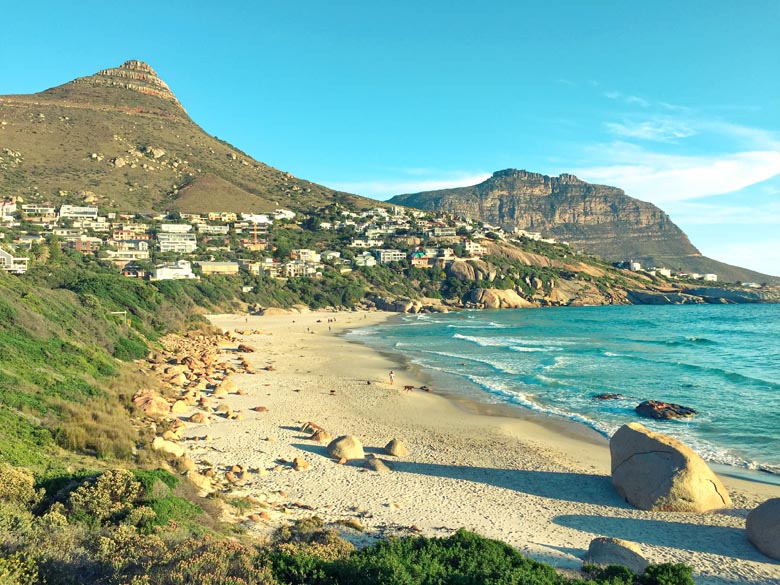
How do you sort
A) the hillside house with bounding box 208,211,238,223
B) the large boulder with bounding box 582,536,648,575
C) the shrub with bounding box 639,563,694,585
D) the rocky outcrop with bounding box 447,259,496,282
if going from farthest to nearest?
1. the hillside house with bounding box 208,211,238,223
2. the rocky outcrop with bounding box 447,259,496,282
3. the large boulder with bounding box 582,536,648,575
4. the shrub with bounding box 639,563,694,585

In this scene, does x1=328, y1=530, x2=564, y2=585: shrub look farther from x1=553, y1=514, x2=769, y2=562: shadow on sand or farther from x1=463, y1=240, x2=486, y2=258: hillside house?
x1=463, y1=240, x2=486, y2=258: hillside house

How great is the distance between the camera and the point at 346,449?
15164 millimetres

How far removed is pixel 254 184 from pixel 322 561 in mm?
144476

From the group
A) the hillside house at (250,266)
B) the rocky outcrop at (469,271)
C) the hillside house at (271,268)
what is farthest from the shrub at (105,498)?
the rocky outcrop at (469,271)

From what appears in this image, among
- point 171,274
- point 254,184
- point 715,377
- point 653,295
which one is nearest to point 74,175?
point 254,184

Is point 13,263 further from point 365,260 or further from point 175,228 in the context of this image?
point 365,260

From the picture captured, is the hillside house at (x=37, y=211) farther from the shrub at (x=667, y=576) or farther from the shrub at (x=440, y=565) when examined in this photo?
the shrub at (x=667, y=576)

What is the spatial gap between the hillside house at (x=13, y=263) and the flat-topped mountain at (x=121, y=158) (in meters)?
64.6

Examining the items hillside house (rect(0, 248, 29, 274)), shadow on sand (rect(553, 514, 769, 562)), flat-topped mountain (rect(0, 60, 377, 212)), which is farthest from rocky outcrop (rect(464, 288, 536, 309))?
shadow on sand (rect(553, 514, 769, 562))

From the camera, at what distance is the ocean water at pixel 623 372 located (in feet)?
63.8

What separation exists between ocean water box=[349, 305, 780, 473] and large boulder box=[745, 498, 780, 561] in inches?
226

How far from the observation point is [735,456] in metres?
16.4

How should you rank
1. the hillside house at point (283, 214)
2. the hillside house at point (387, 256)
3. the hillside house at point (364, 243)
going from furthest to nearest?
the hillside house at point (283, 214) → the hillside house at point (364, 243) → the hillside house at point (387, 256)

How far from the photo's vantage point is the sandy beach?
34.4ft
